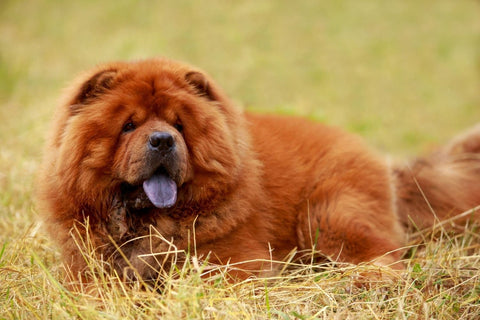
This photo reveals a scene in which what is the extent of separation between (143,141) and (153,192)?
1.14 ft

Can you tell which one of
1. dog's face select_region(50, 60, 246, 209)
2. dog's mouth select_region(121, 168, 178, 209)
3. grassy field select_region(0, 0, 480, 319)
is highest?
dog's face select_region(50, 60, 246, 209)

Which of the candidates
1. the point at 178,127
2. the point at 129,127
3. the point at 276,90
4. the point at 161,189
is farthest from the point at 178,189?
the point at 276,90

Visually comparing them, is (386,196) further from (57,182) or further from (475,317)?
(57,182)

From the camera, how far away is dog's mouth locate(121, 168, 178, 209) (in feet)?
11.2

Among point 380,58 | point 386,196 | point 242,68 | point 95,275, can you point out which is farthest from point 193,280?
point 380,58

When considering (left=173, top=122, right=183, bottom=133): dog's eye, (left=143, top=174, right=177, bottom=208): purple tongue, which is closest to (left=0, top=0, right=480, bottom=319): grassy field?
(left=143, top=174, right=177, bottom=208): purple tongue

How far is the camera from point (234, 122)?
3.89 metres

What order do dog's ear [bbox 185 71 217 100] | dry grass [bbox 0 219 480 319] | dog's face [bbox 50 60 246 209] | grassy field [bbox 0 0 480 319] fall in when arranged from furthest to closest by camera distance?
1. dog's ear [bbox 185 71 217 100]
2. dog's face [bbox 50 60 246 209]
3. grassy field [bbox 0 0 480 319]
4. dry grass [bbox 0 219 480 319]

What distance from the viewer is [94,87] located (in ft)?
11.5

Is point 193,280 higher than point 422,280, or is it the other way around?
point 193,280

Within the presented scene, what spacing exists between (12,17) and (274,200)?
1360 cm

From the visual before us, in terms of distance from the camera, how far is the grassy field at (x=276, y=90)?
126 inches

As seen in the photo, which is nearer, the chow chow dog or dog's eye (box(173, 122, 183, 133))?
the chow chow dog

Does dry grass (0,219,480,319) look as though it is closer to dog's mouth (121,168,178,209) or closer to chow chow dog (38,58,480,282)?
chow chow dog (38,58,480,282)
